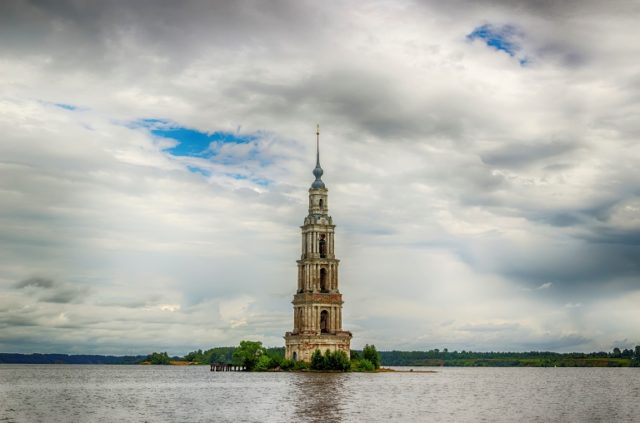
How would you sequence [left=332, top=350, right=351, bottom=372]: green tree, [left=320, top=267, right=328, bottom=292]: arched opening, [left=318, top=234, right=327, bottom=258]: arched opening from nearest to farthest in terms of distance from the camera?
[left=332, top=350, right=351, bottom=372]: green tree < [left=320, top=267, right=328, bottom=292]: arched opening < [left=318, top=234, right=327, bottom=258]: arched opening

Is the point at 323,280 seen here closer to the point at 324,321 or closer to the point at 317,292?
the point at 317,292

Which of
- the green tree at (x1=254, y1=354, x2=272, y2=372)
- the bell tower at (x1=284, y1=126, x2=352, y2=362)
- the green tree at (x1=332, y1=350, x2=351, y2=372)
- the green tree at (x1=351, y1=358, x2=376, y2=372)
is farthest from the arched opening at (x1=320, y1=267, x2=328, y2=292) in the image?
the green tree at (x1=254, y1=354, x2=272, y2=372)

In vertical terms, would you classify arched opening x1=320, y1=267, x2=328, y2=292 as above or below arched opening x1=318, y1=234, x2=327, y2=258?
below

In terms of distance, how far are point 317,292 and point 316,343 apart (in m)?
10.8

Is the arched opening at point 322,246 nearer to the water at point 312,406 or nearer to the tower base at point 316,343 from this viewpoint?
the tower base at point 316,343

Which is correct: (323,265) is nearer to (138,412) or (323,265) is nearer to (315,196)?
(315,196)

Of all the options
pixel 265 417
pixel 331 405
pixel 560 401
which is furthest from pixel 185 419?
pixel 560 401

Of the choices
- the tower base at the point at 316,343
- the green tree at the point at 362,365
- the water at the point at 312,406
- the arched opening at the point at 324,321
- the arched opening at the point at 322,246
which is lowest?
the water at the point at 312,406

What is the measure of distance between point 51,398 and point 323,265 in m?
78.7

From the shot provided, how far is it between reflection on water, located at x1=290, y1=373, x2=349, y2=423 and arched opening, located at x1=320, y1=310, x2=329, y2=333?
→ 4702 cm

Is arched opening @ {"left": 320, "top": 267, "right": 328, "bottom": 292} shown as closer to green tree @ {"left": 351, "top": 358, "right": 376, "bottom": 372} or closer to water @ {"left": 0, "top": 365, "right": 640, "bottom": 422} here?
green tree @ {"left": 351, "top": 358, "right": 376, "bottom": 372}

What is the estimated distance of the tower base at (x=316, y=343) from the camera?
15825cm

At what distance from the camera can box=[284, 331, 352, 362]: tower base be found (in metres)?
158

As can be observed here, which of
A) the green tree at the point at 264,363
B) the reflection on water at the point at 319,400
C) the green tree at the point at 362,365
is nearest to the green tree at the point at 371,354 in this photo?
the green tree at the point at 362,365
